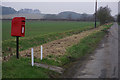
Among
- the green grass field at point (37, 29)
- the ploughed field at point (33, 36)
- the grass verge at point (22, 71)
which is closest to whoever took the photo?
the grass verge at point (22, 71)

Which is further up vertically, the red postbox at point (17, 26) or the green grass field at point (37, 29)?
the green grass field at point (37, 29)

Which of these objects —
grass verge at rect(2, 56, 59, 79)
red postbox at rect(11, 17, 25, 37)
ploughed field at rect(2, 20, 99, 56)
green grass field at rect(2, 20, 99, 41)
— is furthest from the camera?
green grass field at rect(2, 20, 99, 41)

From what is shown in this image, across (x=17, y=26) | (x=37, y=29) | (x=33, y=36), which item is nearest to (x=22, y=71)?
(x=17, y=26)

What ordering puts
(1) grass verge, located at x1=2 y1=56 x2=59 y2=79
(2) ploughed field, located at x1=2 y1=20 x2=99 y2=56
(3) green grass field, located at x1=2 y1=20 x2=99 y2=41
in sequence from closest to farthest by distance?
1. (1) grass verge, located at x1=2 y1=56 x2=59 y2=79
2. (2) ploughed field, located at x1=2 y1=20 x2=99 y2=56
3. (3) green grass field, located at x1=2 y1=20 x2=99 y2=41

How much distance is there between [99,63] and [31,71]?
12.6ft

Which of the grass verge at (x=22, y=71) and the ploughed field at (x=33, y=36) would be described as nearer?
the grass verge at (x=22, y=71)

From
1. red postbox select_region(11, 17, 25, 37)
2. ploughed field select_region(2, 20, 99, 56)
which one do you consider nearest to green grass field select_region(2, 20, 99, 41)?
ploughed field select_region(2, 20, 99, 56)

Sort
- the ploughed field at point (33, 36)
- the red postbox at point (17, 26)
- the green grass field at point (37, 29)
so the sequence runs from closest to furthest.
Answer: the red postbox at point (17, 26), the ploughed field at point (33, 36), the green grass field at point (37, 29)

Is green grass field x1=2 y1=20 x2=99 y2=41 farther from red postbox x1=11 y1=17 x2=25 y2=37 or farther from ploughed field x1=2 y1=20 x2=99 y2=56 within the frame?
red postbox x1=11 y1=17 x2=25 y2=37

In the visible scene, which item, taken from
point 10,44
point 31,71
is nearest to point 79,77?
point 31,71

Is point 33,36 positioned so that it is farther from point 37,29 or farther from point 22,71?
point 37,29

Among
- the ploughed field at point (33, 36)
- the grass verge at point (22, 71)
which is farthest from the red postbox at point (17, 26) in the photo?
the ploughed field at point (33, 36)

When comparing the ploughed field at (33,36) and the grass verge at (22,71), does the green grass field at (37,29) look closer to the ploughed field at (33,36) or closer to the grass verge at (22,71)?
the ploughed field at (33,36)

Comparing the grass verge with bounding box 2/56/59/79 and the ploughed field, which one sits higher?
the ploughed field
